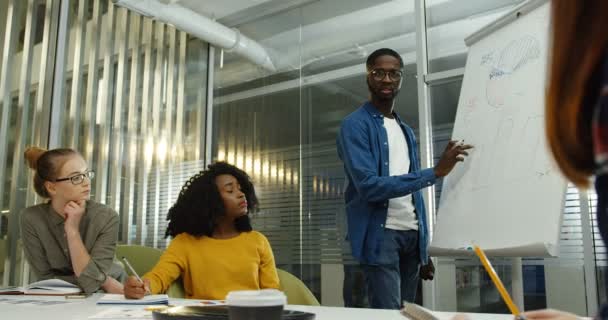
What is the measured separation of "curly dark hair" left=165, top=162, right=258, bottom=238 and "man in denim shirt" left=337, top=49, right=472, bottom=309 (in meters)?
0.50

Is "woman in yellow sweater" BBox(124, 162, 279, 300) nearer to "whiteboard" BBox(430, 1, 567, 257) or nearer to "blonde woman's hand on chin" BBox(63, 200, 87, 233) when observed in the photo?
"blonde woman's hand on chin" BBox(63, 200, 87, 233)

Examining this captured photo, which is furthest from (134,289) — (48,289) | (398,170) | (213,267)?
(398,170)

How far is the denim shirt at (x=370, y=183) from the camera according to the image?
7.51 ft

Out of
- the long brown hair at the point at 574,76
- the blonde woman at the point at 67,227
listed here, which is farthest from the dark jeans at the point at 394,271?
the long brown hair at the point at 574,76

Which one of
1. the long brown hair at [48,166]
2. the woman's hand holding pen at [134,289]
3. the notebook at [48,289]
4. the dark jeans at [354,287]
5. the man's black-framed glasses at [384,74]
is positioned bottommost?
the dark jeans at [354,287]

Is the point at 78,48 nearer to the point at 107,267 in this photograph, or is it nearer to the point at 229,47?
the point at 229,47

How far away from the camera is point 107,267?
2324 mm

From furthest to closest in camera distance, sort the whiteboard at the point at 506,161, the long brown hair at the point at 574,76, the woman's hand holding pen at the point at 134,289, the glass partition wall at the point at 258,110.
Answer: the glass partition wall at the point at 258,110, the whiteboard at the point at 506,161, the woman's hand holding pen at the point at 134,289, the long brown hair at the point at 574,76

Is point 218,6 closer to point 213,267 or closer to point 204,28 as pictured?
point 204,28

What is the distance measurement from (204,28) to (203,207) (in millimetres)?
2581

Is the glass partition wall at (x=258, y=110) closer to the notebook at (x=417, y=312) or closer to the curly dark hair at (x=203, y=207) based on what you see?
the curly dark hair at (x=203, y=207)

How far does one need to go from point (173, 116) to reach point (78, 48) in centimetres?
99

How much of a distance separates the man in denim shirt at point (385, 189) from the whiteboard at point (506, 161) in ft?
0.38

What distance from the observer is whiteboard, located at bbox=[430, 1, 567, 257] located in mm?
2055
